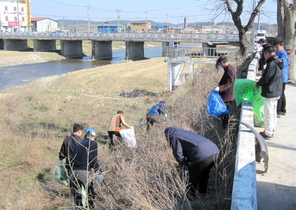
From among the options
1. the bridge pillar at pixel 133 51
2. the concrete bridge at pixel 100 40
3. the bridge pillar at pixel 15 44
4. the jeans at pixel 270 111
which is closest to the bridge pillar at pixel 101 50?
the concrete bridge at pixel 100 40

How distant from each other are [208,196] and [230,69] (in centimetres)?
272

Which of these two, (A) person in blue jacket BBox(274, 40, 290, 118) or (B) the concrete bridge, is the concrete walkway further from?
(B) the concrete bridge

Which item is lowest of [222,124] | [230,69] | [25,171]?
[25,171]

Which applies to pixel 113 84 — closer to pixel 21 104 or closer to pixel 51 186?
pixel 21 104

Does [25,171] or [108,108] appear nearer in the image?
[25,171]

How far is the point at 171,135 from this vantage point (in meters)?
4.33

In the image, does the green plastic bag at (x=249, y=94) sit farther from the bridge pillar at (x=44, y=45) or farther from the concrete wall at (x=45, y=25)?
the concrete wall at (x=45, y=25)

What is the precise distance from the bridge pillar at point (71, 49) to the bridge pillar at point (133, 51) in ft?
43.6

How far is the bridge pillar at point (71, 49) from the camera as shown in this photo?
222 feet

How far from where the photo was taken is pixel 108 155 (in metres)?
6.61

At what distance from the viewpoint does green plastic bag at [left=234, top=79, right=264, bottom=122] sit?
621cm

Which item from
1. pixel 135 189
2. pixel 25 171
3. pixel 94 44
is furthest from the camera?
pixel 94 44

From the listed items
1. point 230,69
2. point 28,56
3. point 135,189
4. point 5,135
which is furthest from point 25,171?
point 28,56

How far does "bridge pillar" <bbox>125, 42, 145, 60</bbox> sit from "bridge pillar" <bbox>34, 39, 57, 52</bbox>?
20.9 m
